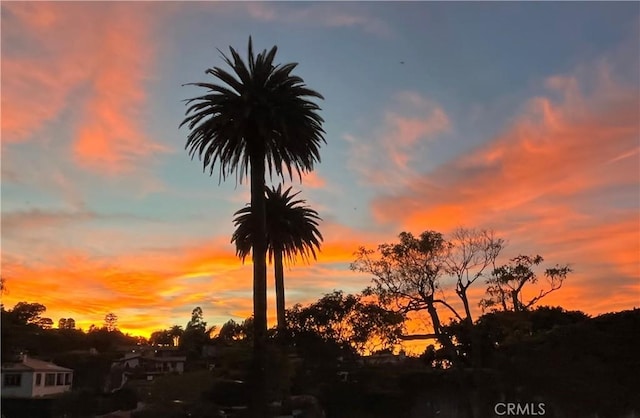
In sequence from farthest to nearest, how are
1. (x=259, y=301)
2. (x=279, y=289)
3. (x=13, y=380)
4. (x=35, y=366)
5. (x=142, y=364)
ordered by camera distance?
(x=142, y=364) < (x=35, y=366) < (x=13, y=380) < (x=279, y=289) < (x=259, y=301)

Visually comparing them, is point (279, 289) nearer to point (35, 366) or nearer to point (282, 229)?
point (282, 229)

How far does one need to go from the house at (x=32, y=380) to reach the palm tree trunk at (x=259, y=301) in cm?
3006

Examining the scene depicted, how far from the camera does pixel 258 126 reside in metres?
26.9

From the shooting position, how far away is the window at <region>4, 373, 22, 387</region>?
161ft

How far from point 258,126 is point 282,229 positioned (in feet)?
64.7

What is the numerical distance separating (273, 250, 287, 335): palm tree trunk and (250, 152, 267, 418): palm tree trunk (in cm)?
1103

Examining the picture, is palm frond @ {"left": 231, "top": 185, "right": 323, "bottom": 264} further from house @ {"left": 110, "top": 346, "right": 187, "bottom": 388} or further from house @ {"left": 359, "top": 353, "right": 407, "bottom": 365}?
house @ {"left": 110, "top": 346, "right": 187, "bottom": 388}

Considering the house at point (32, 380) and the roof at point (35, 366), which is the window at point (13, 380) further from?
the roof at point (35, 366)

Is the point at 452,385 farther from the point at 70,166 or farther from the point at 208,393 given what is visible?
the point at 70,166

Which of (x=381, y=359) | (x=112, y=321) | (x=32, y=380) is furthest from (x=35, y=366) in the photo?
(x=112, y=321)

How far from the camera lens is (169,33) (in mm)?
21875

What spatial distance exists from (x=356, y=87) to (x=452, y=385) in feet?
59.5
